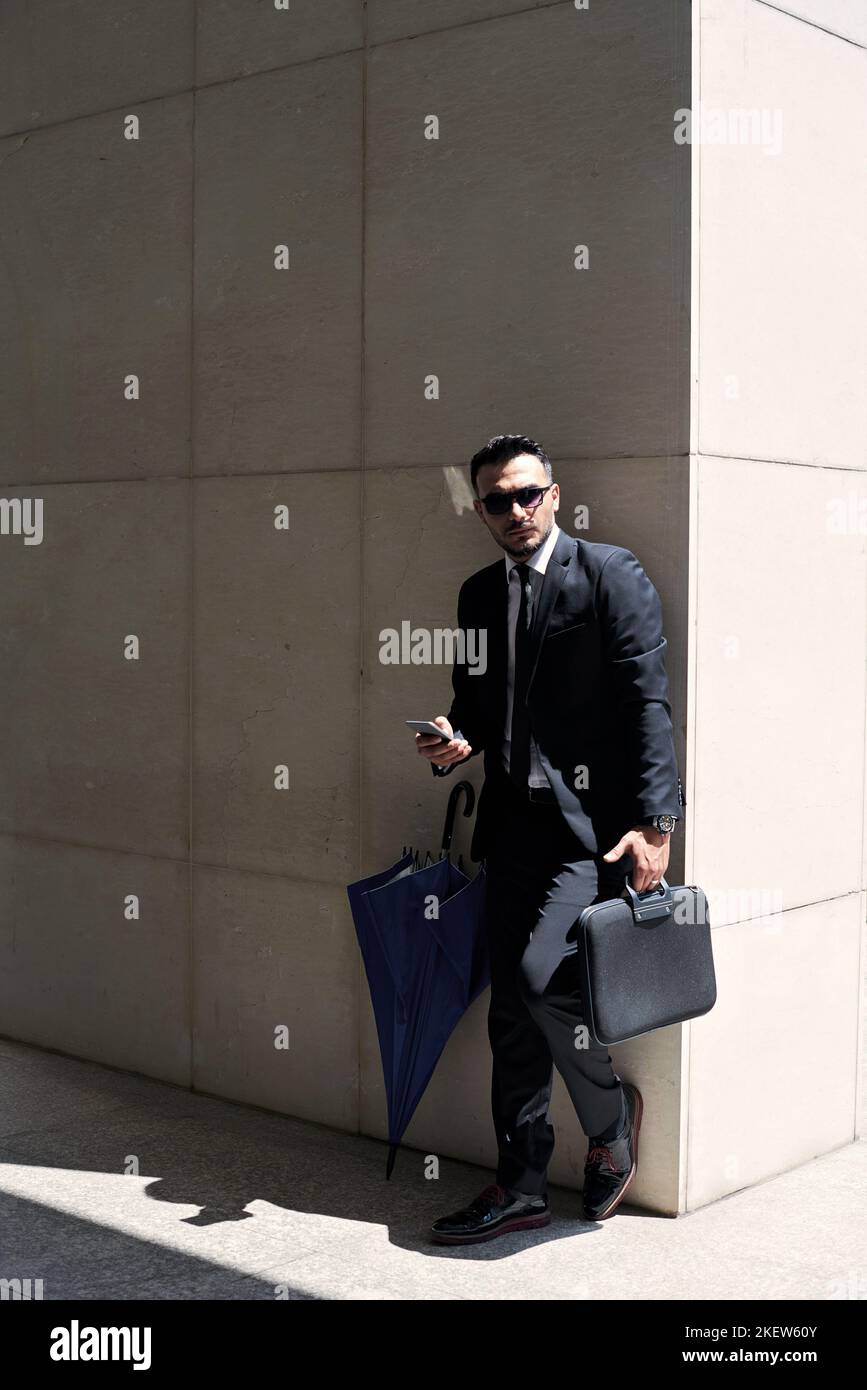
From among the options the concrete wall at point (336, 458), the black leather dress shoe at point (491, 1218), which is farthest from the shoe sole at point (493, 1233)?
the concrete wall at point (336, 458)

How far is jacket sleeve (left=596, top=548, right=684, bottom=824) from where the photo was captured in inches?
174

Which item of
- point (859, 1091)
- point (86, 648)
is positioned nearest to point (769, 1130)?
point (859, 1091)

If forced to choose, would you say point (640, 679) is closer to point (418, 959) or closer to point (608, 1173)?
point (418, 959)

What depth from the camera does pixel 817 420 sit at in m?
5.16

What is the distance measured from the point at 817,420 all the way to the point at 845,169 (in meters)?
0.80

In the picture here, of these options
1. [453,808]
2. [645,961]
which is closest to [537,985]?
[645,961]

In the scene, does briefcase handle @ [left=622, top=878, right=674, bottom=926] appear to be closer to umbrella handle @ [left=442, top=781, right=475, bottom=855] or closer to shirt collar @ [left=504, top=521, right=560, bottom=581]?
umbrella handle @ [left=442, top=781, right=475, bottom=855]

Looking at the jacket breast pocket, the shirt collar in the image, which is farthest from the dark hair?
the jacket breast pocket

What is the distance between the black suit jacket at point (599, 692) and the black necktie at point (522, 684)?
28 millimetres

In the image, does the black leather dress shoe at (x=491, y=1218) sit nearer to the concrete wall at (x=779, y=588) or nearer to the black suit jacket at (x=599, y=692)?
the concrete wall at (x=779, y=588)

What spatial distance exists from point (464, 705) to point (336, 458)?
114 cm

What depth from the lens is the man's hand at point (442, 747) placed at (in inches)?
177

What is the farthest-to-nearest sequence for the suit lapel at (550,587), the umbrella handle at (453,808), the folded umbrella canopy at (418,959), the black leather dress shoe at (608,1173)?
1. the umbrella handle at (453,808)
2. the folded umbrella canopy at (418,959)
3. the black leather dress shoe at (608,1173)
4. the suit lapel at (550,587)

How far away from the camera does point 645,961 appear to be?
14.5 ft
